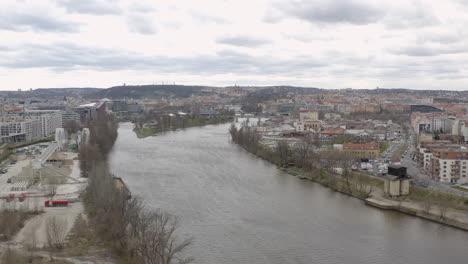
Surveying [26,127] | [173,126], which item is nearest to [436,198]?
[26,127]

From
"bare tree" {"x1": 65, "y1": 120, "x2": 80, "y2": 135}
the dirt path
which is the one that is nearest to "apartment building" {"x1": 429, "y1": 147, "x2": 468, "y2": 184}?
the dirt path

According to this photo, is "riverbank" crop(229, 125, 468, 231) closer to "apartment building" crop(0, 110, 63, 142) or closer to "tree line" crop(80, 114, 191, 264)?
"tree line" crop(80, 114, 191, 264)

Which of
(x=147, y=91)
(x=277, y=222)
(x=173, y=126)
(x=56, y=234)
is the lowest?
(x=277, y=222)

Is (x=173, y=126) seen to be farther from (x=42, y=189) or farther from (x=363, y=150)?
(x=42, y=189)

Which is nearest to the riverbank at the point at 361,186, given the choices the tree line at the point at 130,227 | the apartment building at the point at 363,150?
the apartment building at the point at 363,150

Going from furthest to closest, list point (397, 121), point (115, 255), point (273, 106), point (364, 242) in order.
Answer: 1. point (273, 106)
2. point (397, 121)
3. point (364, 242)
4. point (115, 255)

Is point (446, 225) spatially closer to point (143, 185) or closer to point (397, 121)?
point (143, 185)

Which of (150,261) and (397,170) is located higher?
(397,170)

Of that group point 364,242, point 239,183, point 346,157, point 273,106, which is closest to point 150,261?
point 364,242
